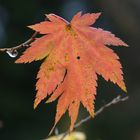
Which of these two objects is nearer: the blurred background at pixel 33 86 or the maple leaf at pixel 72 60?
the maple leaf at pixel 72 60

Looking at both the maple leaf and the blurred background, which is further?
the blurred background

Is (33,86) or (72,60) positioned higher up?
(72,60)

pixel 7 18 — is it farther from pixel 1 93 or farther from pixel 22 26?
pixel 1 93

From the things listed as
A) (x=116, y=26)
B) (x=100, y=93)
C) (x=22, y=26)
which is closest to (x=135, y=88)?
(x=100, y=93)
